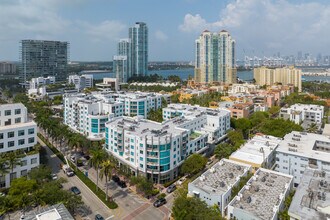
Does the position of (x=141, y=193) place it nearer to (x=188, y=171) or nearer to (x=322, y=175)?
(x=188, y=171)

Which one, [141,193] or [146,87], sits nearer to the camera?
[141,193]

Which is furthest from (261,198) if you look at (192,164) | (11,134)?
(11,134)

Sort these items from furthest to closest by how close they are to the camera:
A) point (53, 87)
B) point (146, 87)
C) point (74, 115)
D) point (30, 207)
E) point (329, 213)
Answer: point (146, 87)
point (53, 87)
point (74, 115)
point (30, 207)
point (329, 213)

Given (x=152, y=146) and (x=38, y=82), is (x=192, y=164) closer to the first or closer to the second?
(x=152, y=146)

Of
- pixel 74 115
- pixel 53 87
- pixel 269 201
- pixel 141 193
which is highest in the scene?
pixel 53 87

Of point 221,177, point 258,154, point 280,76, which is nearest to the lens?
point 221,177

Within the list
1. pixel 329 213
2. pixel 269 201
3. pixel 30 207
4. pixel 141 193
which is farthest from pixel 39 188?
pixel 329 213
